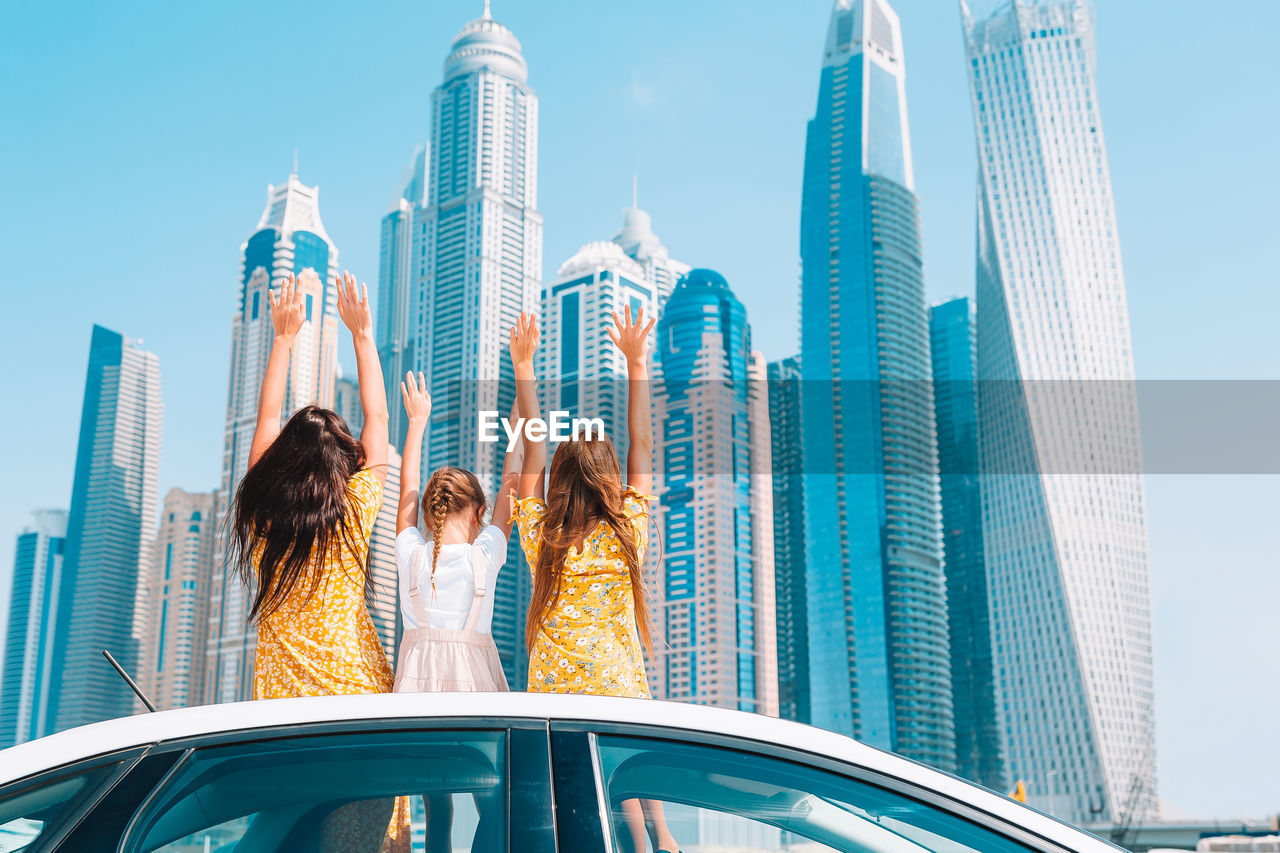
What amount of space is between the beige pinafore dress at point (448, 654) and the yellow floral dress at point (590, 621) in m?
0.14

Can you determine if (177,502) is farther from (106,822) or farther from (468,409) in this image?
(106,822)

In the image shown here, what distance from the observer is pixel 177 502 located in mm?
133375

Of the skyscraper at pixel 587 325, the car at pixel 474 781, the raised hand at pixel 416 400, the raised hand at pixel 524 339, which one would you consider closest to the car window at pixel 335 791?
the car at pixel 474 781

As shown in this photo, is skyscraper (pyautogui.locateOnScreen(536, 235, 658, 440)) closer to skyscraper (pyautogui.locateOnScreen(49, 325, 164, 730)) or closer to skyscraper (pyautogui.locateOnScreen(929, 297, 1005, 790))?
skyscraper (pyautogui.locateOnScreen(929, 297, 1005, 790))

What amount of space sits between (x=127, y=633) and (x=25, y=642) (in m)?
19.2

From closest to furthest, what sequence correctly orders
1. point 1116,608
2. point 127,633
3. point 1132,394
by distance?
point 1116,608 → point 1132,394 → point 127,633

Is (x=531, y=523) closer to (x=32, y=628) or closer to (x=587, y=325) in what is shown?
(x=587, y=325)

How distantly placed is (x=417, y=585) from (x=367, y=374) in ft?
2.44

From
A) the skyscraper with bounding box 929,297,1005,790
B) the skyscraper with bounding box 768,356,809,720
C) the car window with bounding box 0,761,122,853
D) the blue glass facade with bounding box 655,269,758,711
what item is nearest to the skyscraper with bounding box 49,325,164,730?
the blue glass facade with bounding box 655,269,758,711

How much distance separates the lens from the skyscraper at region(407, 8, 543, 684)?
132 metres

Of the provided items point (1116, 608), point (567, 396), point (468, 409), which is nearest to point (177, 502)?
point (468, 409)

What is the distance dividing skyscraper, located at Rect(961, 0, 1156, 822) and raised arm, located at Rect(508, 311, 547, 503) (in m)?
95.4

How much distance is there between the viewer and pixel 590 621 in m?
3.20

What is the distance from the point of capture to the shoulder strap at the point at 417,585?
316 cm
